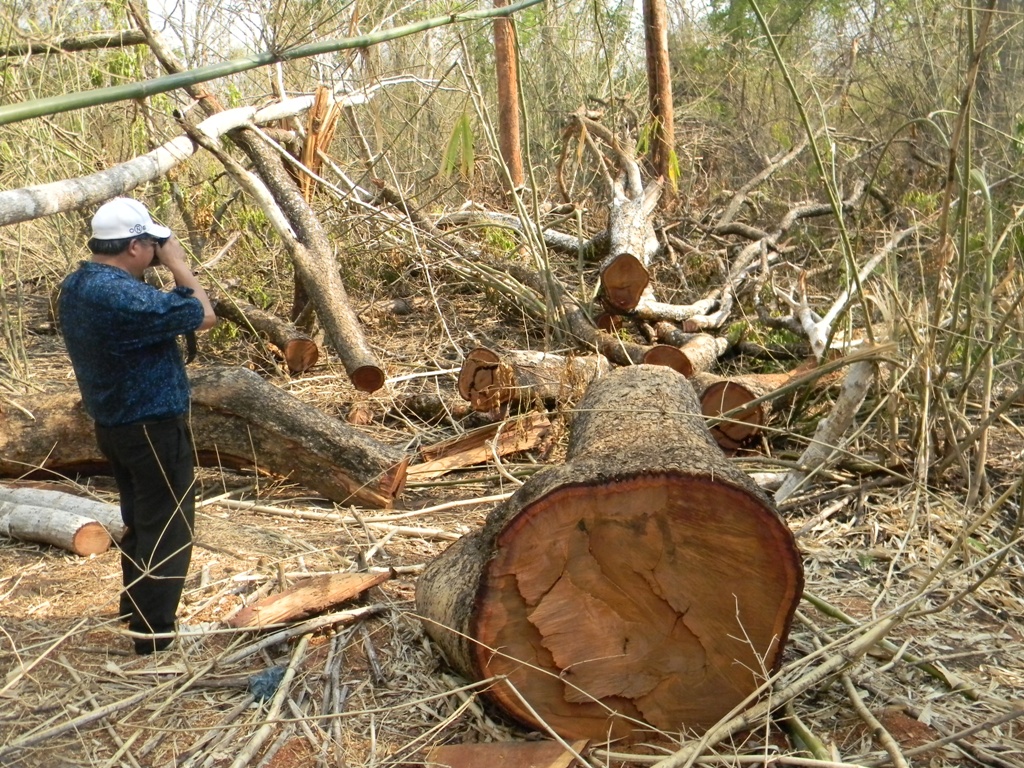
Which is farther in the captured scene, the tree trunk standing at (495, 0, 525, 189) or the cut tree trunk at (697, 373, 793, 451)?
the tree trunk standing at (495, 0, 525, 189)

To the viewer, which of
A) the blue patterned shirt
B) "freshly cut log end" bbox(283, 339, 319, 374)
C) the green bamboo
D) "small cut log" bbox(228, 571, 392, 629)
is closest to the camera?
the green bamboo

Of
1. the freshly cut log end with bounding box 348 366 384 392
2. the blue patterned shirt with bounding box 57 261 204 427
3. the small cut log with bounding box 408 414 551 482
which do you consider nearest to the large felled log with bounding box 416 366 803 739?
the blue patterned shirt with bounding box 57 261 204 427

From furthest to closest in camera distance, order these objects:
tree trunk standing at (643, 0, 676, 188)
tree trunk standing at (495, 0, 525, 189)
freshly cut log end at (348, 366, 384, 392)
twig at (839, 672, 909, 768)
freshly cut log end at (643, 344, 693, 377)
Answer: tree trunk standing at (495, 0, 525, 189), tree trunk standing at (643, 0, 676, 188), freshly cut log end at (643, 344, 693, 377), freshly cut log end at (348, 366, 384, 392), twig at (839, 672, 909, 768)

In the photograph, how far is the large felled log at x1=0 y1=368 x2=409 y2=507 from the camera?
16.8ft

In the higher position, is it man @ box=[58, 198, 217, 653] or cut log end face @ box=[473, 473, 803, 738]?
man @ box=[58, 198, 217, 653]

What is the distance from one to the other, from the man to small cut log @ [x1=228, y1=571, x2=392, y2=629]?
0.31 m

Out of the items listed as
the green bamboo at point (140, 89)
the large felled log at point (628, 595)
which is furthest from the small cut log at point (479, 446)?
the green bamboo at point (140, 89)

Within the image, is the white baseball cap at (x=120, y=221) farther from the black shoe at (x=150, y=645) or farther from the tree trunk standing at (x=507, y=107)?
the tree trunk standing at (x=507, y=107)

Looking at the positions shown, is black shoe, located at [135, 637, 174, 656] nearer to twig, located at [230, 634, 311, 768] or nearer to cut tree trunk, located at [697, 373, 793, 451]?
twig, located at [230, 634, 311, 768]

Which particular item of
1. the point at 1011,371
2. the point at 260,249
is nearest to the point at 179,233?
the point at 260,249

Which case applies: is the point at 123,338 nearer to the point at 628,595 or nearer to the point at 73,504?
the point at 73,504

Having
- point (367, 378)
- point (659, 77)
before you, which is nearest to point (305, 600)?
point (367, 378)

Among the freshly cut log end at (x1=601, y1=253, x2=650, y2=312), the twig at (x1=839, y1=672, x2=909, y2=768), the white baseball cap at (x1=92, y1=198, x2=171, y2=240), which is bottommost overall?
the twig at (x1=839, y1=672, x2=909, y2=768)

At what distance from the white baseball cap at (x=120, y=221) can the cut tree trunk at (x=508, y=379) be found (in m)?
2.99
